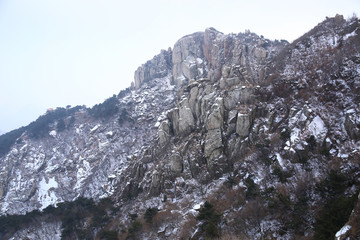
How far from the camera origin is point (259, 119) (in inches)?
1319

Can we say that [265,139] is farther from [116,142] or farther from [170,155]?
[116,142]

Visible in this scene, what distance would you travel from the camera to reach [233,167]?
101 feet

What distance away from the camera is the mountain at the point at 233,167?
2014 cm

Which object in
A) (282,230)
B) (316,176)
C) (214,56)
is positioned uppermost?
(214,56)

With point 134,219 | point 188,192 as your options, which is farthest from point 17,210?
point 188,192

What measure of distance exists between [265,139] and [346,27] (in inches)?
1256

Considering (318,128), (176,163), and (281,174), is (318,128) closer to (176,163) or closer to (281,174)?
(281,174)

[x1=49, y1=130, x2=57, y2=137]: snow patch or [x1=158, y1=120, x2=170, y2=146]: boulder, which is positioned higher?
[x1=49, y1=130, x2=57, y2=137]: snow patch

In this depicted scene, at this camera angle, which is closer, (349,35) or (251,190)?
(251,190)

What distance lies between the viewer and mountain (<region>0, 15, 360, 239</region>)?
20.1 meters

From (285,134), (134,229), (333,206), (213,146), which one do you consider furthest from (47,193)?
(333,206)

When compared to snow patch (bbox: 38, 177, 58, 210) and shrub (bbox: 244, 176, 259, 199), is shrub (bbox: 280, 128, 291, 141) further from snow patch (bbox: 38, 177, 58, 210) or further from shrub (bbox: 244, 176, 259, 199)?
snow patch (bbox: 38, 177, 58, 210)

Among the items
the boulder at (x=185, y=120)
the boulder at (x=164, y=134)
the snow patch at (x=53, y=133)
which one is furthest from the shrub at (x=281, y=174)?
the snow patch at (x=53, y=133)

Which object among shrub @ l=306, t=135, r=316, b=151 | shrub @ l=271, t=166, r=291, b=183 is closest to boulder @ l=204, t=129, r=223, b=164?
shrub @ l=271, t=166, r=291, b=183
